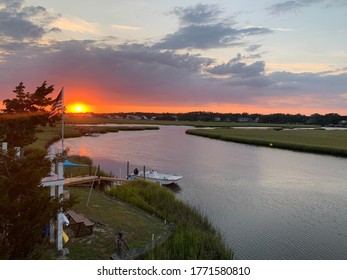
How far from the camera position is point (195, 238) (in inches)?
545

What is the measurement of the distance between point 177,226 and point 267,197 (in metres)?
13.2

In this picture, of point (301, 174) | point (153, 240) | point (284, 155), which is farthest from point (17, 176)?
point (284, 155)

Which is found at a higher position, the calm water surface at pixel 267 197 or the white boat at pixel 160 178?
the white boat at pixel 160 178

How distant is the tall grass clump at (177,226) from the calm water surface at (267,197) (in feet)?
4.96

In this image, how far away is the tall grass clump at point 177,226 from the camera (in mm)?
12845

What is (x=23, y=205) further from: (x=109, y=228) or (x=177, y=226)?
(x=177, y=226)

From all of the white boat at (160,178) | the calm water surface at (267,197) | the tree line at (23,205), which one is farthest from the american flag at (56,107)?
the white boat at (160,178)

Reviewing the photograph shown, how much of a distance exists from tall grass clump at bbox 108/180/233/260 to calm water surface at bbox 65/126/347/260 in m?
1.51

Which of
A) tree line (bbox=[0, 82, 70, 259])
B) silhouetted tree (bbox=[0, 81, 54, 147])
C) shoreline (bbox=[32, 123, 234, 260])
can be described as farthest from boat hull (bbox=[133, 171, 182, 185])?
tree line (bbox=[0, 82, 70, 259])

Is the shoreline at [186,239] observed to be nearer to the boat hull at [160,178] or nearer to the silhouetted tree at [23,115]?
the silhouetted tree at [23,115]

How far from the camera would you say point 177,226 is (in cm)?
1559

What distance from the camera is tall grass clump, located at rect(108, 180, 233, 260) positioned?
1285cm

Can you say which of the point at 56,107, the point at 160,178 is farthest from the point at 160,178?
the point at 56,107

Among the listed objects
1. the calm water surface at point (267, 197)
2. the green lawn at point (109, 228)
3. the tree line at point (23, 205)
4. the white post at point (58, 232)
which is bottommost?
the calm water surface at point (267, 197)
